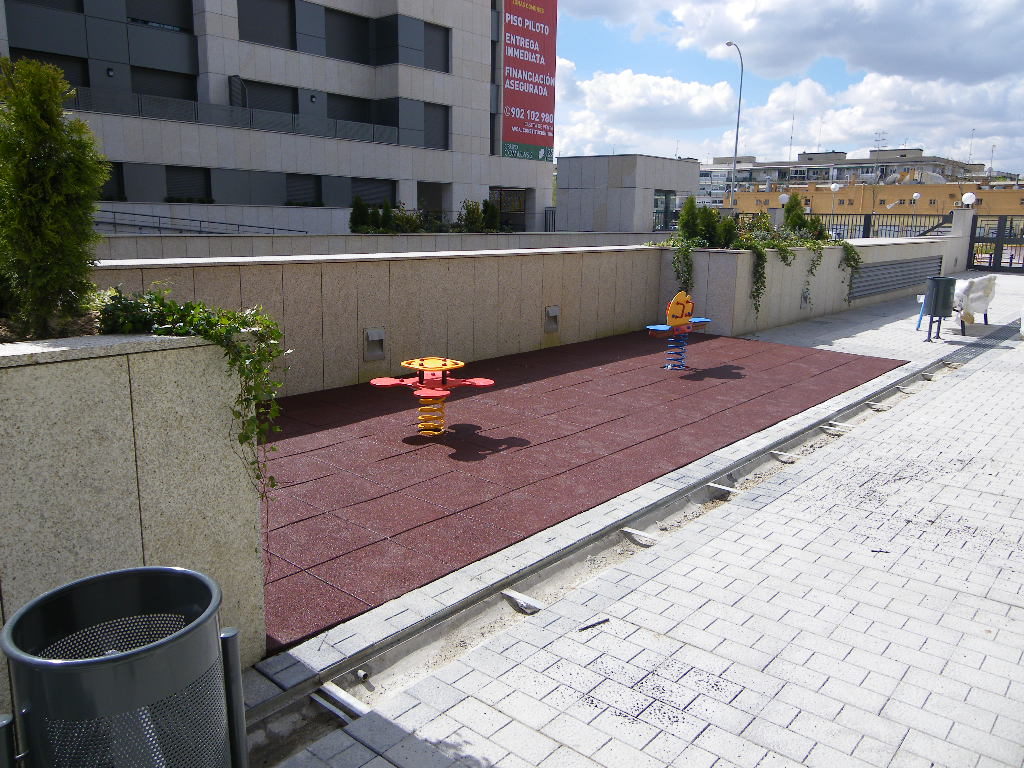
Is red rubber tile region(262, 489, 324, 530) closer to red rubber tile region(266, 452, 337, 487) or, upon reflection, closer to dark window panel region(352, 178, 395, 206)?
red rubber tile region(266, 452, 337, 487)

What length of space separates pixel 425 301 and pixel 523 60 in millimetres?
37481

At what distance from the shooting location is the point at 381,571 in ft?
17.8

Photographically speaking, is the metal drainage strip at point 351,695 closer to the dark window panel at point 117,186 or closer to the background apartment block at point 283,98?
the background apartment block at point 283,98

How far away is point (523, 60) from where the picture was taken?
44.5 metres

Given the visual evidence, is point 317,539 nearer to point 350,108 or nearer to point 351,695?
point 351,695

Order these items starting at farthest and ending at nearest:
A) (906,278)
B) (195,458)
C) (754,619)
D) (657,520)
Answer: (906,278) < (657,520) < (754,619) < (195,458)

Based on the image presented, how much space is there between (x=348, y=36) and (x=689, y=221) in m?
26.6

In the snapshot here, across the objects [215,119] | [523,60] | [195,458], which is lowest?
[195,458]

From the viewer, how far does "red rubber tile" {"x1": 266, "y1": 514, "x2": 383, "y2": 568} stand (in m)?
5.64

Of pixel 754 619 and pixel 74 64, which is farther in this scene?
pixel 74 64

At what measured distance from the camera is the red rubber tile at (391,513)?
6.18 m

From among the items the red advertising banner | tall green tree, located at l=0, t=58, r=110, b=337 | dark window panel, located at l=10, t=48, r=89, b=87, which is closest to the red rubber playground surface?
tall green tree, located at l=0, t=58, r=110, b=337

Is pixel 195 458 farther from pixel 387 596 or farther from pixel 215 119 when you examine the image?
pixel 215 119

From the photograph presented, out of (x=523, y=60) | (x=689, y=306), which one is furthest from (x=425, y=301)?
(x=523, y=60)
